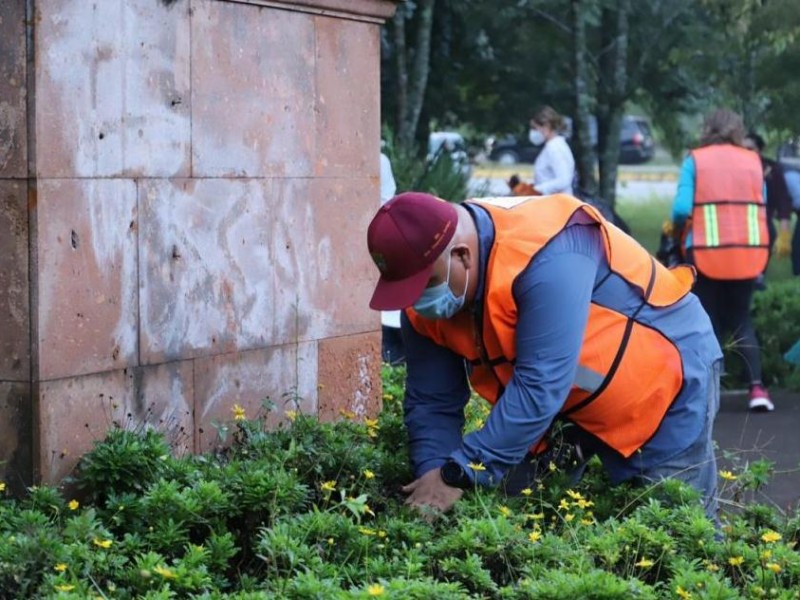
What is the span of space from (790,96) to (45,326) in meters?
10.2

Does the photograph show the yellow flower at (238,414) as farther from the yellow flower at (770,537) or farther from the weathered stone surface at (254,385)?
the yellow flower at (770,537)

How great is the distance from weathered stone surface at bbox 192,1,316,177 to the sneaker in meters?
4.39

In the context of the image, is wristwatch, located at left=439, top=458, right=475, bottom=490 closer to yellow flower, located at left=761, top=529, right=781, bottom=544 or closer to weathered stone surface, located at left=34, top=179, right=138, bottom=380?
yellow flower, located at left=761, top=529, right=781, bottom=544

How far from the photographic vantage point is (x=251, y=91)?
5508mm

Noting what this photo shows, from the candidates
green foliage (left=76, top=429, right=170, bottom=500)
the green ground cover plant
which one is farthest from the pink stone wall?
the green ground cover plant

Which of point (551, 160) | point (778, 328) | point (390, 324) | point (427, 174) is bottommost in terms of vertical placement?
point (778, 328)

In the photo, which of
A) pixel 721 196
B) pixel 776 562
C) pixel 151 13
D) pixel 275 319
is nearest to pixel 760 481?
pixel 776 562

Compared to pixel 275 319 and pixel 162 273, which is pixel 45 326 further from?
pixel 275 319

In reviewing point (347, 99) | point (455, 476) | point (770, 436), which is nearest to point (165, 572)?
point (455, 476)

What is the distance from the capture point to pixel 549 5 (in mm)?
14094

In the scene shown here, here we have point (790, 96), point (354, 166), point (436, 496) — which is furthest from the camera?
point (790, 96)

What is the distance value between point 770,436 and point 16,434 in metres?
5.06

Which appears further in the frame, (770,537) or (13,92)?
(13,92)

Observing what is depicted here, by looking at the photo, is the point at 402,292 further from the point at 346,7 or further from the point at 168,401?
the point at 346,7
